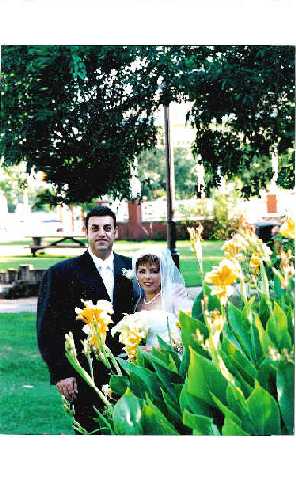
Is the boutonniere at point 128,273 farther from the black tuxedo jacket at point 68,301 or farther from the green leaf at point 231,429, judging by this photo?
the green leaf at point 231,429

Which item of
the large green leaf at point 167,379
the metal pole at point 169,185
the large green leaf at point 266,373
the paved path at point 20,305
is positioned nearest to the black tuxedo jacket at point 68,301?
the paved path at point 20,305

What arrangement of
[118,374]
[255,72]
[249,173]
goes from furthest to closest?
1. [249,173]
2. [255,72]
3. [118,374]

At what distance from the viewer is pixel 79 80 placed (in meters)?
4.27

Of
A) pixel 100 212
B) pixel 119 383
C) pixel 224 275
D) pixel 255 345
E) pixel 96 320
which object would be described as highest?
pixel 100 212

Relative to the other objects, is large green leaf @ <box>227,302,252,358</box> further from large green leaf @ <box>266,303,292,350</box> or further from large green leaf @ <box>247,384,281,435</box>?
large green leaf @ <box>247,384,281,435</box>

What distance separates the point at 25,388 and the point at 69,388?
130 centimetres

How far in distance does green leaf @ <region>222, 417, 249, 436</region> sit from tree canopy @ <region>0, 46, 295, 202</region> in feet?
4.89

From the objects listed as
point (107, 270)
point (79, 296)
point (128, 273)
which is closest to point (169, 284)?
point (128, 273)

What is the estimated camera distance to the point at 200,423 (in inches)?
126

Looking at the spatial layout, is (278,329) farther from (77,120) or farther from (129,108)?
(77,120)
